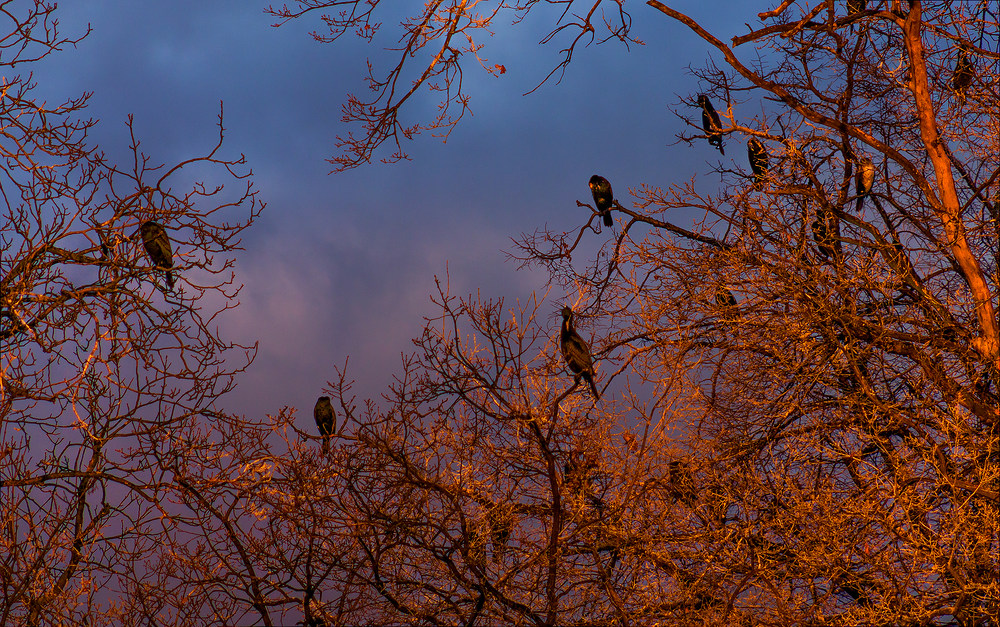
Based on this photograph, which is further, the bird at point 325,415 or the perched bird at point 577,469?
the bird at point 325,415

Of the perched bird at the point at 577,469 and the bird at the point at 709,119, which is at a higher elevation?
the bird at the point at 709,119

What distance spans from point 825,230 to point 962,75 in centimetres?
252

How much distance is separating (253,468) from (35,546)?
5.57ft

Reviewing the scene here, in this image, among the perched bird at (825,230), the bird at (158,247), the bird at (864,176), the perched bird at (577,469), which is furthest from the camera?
the bird at (864,176)

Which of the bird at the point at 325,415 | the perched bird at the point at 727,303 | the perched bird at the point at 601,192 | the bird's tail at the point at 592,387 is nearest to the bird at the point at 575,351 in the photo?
the bird's tail at the point at 592,387

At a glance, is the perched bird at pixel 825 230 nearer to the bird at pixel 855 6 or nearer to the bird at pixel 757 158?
the bird at pixel 757 158

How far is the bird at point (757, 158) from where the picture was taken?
29.4ft

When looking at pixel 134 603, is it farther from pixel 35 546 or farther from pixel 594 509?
pixel 594 509

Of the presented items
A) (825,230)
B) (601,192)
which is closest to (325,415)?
(601,192)

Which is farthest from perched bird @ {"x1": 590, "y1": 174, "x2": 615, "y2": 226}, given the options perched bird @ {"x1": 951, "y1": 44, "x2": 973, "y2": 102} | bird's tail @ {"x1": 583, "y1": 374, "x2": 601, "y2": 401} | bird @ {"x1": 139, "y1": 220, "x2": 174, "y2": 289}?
bird @ {"x1": 139, "y1": 220, "x2": 174, "y2": 289}

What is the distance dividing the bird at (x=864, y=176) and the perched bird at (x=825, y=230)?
64cm

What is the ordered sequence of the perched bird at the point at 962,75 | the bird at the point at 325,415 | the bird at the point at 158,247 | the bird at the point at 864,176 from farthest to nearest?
the bird at the point at 325,415, the bird at the point at 864,176, the perched bird at the point at 962,75, the bird at the point at 158,247

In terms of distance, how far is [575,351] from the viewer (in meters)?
8.20

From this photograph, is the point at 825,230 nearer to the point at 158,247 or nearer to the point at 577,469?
the point at 577,469
